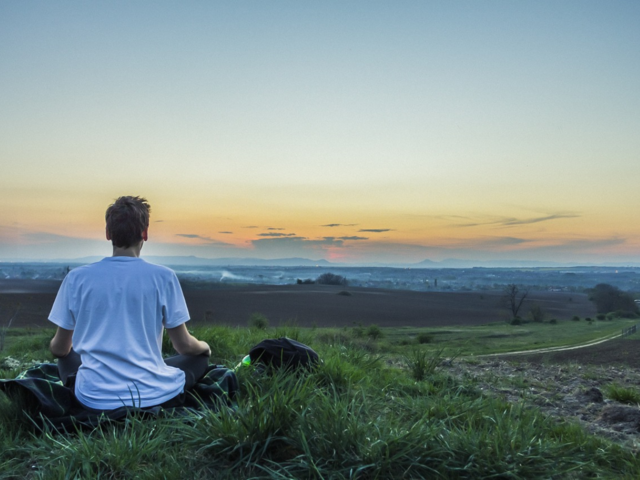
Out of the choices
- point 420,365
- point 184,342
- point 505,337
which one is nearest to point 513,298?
point 505,337

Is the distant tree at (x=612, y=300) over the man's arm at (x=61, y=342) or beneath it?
beneath

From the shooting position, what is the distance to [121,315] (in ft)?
11.0

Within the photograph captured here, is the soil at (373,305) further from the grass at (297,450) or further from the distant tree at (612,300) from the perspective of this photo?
the grass at (297,450)

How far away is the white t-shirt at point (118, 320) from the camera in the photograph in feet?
11.0

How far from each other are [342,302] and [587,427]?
214 feet

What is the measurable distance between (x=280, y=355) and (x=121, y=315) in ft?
5.57

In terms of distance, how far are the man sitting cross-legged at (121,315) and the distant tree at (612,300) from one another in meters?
60.5

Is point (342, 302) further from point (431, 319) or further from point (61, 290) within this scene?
point (61, 290)

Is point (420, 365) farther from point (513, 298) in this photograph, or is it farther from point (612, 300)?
point (513, 298)

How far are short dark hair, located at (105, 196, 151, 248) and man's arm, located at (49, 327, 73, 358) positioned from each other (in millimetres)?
744

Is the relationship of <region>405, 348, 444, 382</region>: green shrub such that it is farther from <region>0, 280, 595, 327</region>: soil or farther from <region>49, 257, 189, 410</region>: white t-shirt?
<region>0, 280, 595, 327</region>: soil

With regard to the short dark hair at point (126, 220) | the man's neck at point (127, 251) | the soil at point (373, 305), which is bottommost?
the soil at point (373, 305)

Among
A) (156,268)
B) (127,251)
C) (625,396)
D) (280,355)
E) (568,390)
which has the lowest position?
(568,390)

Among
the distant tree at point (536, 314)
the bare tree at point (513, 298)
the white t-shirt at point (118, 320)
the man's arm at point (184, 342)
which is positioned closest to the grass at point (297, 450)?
the white t-shirt at point (118, 320)
